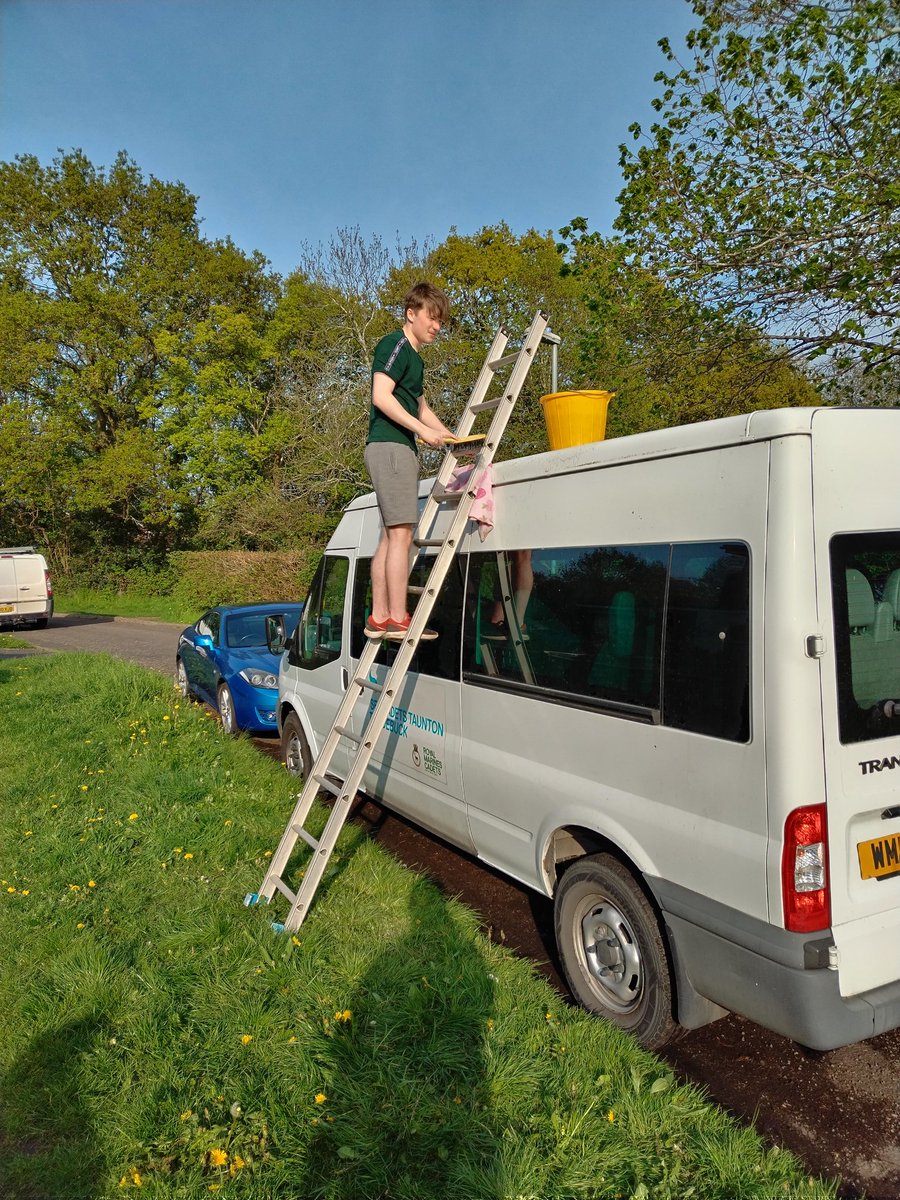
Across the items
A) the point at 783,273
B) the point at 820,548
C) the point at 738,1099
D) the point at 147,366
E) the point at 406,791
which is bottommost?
the point at 738,1099

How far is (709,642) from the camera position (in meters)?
2.68

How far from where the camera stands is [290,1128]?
2.62 meters

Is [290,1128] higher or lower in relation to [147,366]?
lower

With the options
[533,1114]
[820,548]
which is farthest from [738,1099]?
[820,548]

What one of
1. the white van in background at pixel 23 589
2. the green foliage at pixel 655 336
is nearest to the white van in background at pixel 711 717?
the green foliage at pixel 655 336

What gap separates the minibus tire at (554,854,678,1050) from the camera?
2924mm

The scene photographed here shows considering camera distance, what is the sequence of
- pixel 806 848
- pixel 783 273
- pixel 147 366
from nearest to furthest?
pixel 806 848 < pixel 783 273 < pixel 147 366

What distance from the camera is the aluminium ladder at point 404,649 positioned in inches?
151

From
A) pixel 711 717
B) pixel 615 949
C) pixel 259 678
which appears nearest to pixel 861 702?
pixel 711 717

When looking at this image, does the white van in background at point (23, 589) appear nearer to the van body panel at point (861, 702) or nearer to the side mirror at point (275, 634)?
the side mirror at point (275, 634)

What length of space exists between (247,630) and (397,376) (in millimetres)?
6327

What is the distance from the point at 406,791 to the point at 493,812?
1.11 meters

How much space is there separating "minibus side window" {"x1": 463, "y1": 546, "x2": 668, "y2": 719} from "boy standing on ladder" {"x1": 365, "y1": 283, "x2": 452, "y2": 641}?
1.32ft

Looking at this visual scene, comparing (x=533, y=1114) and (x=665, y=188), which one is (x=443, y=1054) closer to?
(x=533, y=1114)
